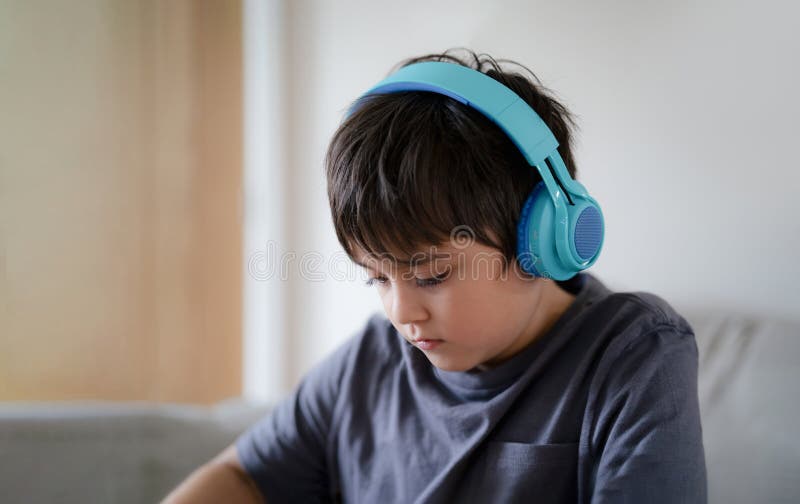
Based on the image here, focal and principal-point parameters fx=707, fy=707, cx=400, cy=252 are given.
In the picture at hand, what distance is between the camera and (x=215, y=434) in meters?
1.12

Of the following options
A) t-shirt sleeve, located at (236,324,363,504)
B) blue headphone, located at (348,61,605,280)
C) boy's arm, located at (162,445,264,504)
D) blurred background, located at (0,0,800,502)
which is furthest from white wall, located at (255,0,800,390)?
boy's arm, located at (162,445,264,504)

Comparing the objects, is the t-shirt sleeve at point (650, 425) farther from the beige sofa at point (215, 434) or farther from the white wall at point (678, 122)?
the white wall at point (678, 122)

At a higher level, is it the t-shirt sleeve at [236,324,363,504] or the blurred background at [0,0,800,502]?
the blurred background at [0,0,800,502]

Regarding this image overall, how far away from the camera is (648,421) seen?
2.16ft

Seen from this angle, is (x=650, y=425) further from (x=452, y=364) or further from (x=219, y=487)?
(x=219, y=487)

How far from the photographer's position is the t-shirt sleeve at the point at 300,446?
37.0 inches

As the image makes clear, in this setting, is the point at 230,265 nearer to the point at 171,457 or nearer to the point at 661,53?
the point at 171,457

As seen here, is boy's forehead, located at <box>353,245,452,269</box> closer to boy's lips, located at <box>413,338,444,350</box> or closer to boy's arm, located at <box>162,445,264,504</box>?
boy's lips, located at <box>413,338,444,350</box>

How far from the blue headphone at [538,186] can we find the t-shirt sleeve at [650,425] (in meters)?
0.11

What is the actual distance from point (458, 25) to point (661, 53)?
1.32 ft

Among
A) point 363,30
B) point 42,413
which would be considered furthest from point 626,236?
point 42,413

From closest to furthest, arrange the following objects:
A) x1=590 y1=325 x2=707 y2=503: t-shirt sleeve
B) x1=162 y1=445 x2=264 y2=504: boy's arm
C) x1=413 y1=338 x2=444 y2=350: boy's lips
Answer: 1. x1=590 y1=325 x2=707 y2=503: t-shirt sleeve
2. x1=413 y1=338 x2=444 y2=350: boy's lips
3. x1=162 y1=445 x2=264 y2=504: boy's arm

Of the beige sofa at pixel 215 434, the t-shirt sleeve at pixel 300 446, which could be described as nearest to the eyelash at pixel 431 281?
the t-shirt sleeve at pixel 300 446

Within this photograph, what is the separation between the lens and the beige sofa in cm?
81
